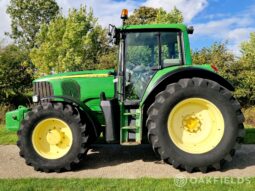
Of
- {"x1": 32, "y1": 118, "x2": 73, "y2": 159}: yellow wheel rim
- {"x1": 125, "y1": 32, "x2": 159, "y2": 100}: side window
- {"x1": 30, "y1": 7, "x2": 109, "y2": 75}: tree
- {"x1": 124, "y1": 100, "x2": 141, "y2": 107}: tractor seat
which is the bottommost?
{"x1": 32, "y1": 118, "x2": 73, "y2": 159}: yellow wheel rim

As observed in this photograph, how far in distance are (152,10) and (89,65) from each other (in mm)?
14144

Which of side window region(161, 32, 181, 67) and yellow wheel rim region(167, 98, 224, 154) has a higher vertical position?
side window region(161, 32, 181, 67)

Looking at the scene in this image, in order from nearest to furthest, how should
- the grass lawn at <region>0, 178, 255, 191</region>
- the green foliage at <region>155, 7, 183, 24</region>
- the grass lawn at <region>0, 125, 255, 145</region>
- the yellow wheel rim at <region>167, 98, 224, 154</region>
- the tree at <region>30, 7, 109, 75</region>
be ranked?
the grass lawn at <region>0, 178, 255, 191</region> → the yellow wheel rim at <region>167, 98, 224, 154</region> → the grass lawn at <region>0, 125, 255, 145</region> → the green foliage at <region>155, 7, 183, 24</region> → the tree at <region>30, 7, 109, 75</region>

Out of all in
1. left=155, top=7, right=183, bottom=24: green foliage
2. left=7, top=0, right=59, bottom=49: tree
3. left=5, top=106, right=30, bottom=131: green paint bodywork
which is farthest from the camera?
left=7, top=0, right=59, bottom=49: tree

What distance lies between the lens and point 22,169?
5.61 m

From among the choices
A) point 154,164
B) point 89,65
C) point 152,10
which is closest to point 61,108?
point 154,164

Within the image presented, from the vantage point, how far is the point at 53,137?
5.53 meters

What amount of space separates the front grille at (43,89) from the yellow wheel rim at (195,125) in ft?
7.95

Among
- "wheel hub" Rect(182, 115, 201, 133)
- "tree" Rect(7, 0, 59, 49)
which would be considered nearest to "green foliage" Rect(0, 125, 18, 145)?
"wheel hub" Rect(182, 115, 201, 133)

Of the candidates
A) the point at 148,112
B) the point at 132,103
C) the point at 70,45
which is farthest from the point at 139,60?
the point at 70,45

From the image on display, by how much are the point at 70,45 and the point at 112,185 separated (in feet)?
63.6

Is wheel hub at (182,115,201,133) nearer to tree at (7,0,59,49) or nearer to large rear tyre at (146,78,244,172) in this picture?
large rear tyre at (146,78,244,172)

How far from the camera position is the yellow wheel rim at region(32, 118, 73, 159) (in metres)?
5.54

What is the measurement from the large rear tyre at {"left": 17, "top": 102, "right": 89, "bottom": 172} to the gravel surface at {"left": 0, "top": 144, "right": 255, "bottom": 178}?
0.18 metres
